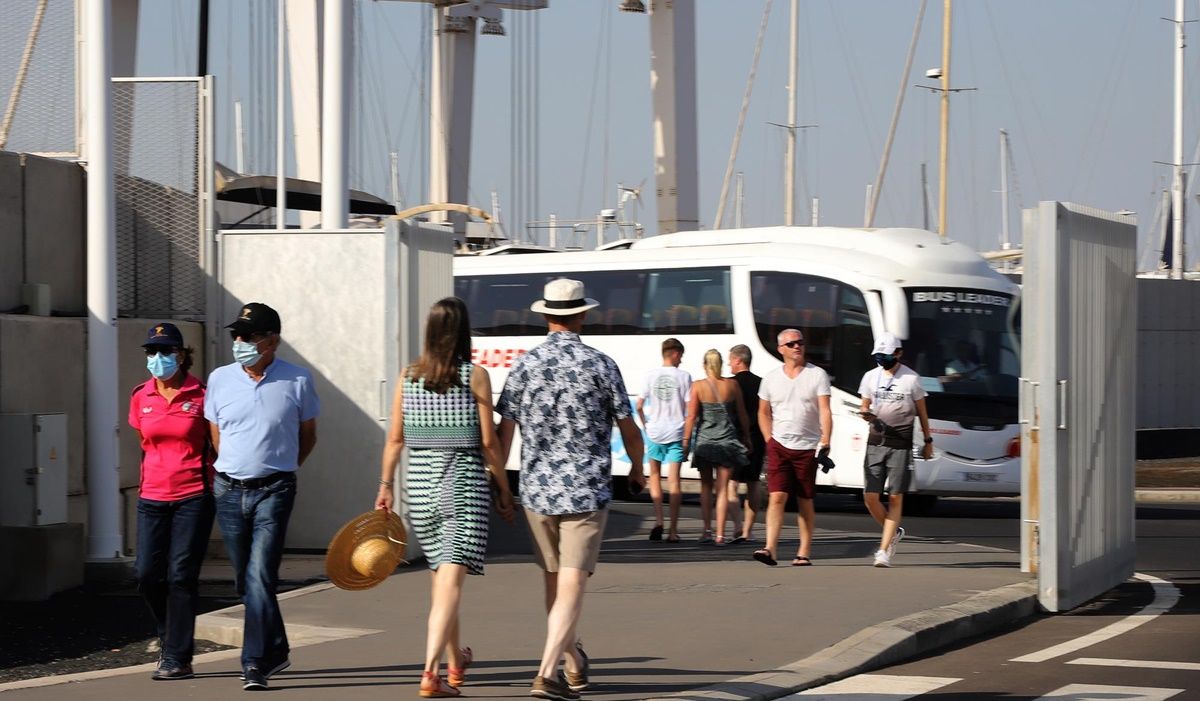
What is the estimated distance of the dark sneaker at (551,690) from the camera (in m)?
7.62

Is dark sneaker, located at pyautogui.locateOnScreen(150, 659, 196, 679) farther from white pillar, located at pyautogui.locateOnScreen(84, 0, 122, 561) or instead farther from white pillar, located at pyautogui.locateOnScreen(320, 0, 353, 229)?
white pillar, located at pyautogui.locateOnScreen(320, 0, 353, 229)

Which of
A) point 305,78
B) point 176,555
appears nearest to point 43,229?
point 176,555

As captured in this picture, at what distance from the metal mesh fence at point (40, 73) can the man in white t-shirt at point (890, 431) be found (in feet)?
21.0

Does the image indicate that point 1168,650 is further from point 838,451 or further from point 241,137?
point 241,137

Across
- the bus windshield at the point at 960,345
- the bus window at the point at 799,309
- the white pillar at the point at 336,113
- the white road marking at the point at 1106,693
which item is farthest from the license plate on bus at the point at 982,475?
the white road marking at the point at 1106,693

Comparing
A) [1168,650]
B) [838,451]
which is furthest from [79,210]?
[838,451]

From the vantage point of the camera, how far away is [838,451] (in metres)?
20.6

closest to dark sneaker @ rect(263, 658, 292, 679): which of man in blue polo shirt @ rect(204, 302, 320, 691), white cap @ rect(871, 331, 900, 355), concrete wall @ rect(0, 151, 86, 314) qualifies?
man in blue polo shirt @ rect(204, 302, 320, 691)

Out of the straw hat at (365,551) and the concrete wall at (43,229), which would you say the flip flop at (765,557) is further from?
the straw hat at (365,551)

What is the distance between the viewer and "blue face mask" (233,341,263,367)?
8.24m

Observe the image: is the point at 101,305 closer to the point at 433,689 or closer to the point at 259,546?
the point at 259,546

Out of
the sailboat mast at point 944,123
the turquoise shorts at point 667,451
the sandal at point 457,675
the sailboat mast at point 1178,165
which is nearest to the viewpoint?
the sandal at point 457,675

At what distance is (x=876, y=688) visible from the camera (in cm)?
841

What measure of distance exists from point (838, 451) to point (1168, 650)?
428 inches
